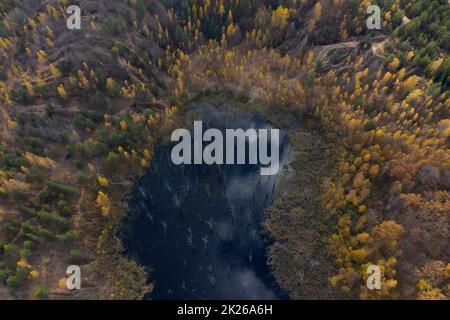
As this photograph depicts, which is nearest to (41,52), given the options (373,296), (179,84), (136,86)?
(136,86)

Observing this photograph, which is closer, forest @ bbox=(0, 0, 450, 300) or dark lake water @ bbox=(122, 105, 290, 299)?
forest @ bbox=(0, 0, 450, 300)

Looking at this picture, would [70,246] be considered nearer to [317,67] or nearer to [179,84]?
[179,84]

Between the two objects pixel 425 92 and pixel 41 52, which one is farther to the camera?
pixel 41 52

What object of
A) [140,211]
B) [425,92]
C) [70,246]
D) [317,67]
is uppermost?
[317,67]

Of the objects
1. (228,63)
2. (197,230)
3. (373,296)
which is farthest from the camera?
(228,63)
